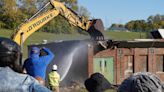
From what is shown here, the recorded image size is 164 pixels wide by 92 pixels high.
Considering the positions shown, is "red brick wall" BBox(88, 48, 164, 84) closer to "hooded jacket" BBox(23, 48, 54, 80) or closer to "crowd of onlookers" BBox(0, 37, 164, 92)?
"hooded jacket" BBox(23, 48, 54, 80)

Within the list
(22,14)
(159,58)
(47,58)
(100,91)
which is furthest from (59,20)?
(100,91)

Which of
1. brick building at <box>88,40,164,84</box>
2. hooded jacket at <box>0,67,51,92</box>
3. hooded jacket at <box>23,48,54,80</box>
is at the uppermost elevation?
hooded jacket at <box>0,67,51,92</box>

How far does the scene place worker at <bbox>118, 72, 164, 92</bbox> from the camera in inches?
139

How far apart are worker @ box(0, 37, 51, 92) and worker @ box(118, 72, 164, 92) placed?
0.59 m

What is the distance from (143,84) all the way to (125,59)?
2442 centimetres

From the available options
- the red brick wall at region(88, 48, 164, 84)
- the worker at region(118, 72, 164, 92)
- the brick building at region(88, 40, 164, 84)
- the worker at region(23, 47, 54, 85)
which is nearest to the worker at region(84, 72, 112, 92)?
the worker at region(118, 72, 164, 92)

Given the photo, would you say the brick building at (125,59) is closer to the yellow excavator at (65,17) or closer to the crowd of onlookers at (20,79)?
the yellow excavator at (65,17)

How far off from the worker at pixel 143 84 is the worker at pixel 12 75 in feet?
1.92

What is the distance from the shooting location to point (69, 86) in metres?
26.0

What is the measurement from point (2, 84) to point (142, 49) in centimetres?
2472

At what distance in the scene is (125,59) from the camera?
2786 centimetres

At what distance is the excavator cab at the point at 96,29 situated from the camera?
2483cm

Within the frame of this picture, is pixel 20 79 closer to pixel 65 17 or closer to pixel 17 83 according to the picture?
pixel 17 83

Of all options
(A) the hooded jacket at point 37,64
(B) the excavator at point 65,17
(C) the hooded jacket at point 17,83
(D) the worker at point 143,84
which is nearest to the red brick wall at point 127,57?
(B) the excavator at point 65,17
